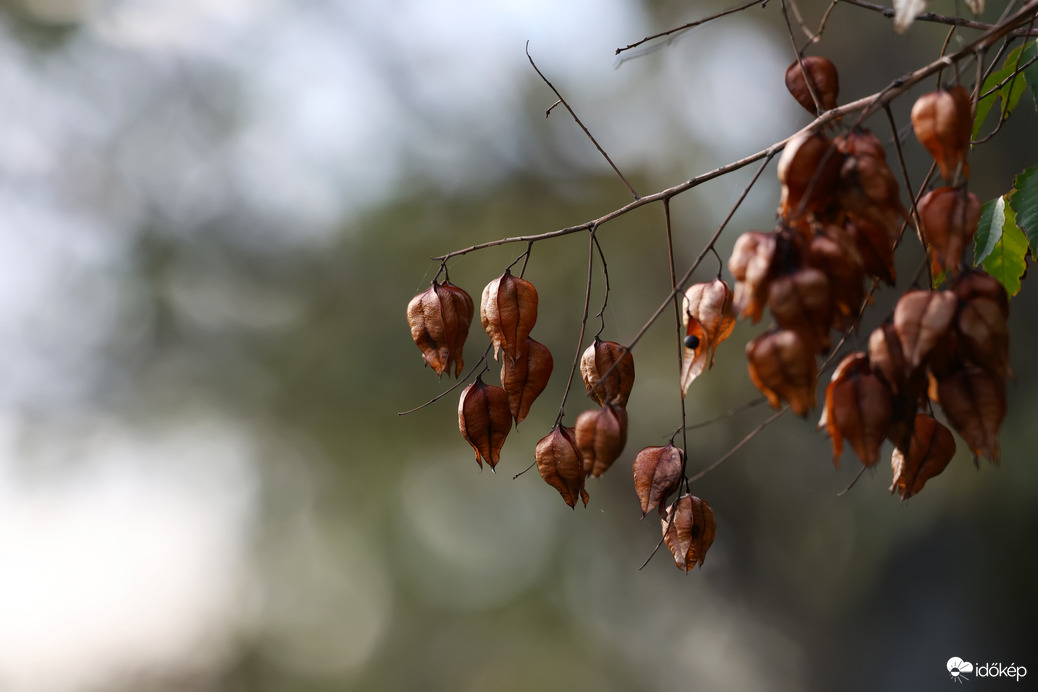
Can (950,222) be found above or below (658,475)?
above

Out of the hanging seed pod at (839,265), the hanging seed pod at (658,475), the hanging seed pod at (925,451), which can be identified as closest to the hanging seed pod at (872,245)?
the hanging seed pod at (839,265)

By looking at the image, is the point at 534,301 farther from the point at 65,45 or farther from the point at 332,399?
the point at 65,45

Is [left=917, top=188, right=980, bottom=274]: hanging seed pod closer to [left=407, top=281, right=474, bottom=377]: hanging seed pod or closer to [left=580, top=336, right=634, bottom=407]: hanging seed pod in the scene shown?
[left=580, top=336, right=634, bottom=407]: hanging seed pod

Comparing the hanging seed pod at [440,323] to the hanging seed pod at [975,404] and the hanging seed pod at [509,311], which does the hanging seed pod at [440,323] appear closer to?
the hanging seed pod at [509,311]

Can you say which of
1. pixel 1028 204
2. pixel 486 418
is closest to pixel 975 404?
pixel 1028 204

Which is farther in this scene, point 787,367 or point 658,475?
point 658,475

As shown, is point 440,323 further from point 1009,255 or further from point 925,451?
point 1009,255

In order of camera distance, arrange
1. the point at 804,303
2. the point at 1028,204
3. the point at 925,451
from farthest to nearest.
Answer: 1. the point at 1028,204
2. the point at 925,451
3. the point at 804,303
